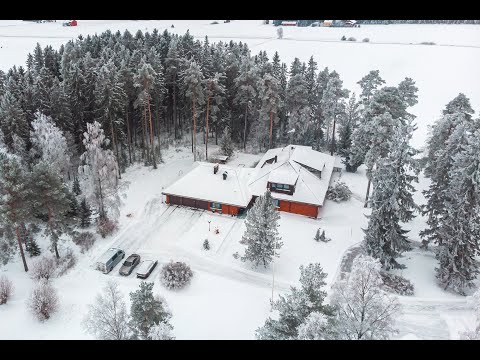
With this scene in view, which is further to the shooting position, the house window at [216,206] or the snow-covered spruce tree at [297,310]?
the house window at [216,206]

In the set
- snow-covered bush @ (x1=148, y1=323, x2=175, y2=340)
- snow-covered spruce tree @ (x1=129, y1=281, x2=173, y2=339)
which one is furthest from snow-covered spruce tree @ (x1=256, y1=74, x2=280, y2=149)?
snow-covered bush @ (x1=148, y1=323, x2=175, y2=340)

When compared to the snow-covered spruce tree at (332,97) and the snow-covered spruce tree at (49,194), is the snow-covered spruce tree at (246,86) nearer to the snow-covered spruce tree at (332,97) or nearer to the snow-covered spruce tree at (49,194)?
the snow-covered spruce tree at (332,97)

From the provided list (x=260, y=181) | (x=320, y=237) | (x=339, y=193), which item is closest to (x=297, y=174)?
(x=260, y=181)

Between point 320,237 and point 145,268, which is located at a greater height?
point 320,237

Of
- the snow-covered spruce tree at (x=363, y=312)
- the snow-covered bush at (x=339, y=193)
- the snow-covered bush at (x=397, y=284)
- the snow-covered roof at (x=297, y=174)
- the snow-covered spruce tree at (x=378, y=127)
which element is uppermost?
the snow-covered spruce tree at (x=378, y=127)

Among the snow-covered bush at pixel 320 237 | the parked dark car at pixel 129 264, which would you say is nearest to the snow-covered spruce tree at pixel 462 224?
the snow-covered bush at pixel 320 237

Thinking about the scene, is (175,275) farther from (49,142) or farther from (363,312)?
(49,142)
